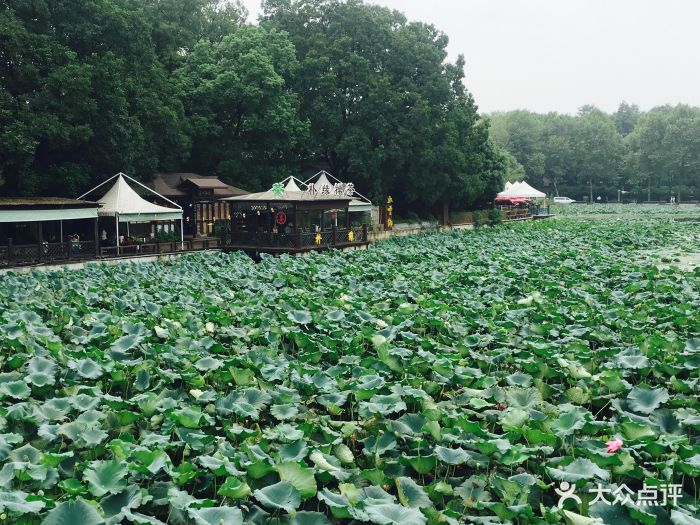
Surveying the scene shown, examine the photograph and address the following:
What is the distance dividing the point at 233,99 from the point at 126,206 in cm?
836

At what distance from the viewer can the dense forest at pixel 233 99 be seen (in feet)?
72.2

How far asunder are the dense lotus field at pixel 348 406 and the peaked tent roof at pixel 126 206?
8.22 m

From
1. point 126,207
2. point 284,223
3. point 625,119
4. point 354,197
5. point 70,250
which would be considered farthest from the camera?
point 625,119

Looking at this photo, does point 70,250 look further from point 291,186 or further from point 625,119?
point 625,119

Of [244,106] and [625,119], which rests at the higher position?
[625,119]

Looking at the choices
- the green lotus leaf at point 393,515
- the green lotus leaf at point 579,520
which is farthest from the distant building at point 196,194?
the green lotus leaf at point 579,520

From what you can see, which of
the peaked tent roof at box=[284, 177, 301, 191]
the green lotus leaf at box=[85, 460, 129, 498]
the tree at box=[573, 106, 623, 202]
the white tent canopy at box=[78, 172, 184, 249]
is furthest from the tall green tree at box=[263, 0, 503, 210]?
the tree at box=[573, 106, 623, 202]

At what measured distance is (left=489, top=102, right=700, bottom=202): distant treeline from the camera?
211 ft

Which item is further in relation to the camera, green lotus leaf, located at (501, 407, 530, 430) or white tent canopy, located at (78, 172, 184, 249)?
white tent canopy, located at (78, 172, 184, 249)

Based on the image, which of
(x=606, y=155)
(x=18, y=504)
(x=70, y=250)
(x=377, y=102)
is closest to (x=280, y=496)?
(x=18, y=504)

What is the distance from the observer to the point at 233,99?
1136 inches

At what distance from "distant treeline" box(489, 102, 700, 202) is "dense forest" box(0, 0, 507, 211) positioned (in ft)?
103

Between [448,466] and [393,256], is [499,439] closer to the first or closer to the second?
[448,466]

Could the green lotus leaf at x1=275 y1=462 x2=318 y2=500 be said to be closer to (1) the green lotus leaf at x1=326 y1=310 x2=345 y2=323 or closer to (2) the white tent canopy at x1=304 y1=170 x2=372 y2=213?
(1) the green lotus leaf at x1=326 y1=310 x2=345 y2=323
